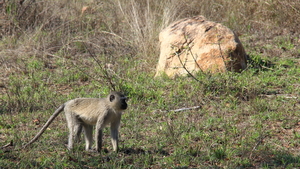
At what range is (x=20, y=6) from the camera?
450 inches

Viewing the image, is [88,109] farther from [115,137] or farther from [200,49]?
[200,49]

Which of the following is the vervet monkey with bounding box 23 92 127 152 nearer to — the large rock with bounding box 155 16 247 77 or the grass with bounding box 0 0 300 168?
the grass with bounding box 0 0 300 168

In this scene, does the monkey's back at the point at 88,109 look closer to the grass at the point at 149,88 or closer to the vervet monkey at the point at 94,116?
the vervet monkey at the point at 94,116

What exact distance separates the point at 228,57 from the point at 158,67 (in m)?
1.53

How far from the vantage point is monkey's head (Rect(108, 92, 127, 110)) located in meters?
5.27

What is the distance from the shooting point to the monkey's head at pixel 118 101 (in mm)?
5270

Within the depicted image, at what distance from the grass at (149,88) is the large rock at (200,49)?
0.29 meters

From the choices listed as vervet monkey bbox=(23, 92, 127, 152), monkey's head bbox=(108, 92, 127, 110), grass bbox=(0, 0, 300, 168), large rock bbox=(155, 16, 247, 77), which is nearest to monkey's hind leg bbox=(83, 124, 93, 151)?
vervet monkey bbox=(23, 92, 127, 152)

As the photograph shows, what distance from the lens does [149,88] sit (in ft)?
26.0

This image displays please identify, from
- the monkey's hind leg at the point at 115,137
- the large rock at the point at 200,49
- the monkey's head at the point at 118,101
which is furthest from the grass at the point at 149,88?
the monkey's head at the point at 118,101

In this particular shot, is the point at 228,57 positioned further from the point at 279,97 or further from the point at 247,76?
the point at 279,97

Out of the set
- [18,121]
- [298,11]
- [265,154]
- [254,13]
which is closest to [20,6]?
[18,121]

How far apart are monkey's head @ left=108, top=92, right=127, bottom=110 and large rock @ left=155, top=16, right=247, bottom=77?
2701 mm

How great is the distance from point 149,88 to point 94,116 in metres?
2.64
